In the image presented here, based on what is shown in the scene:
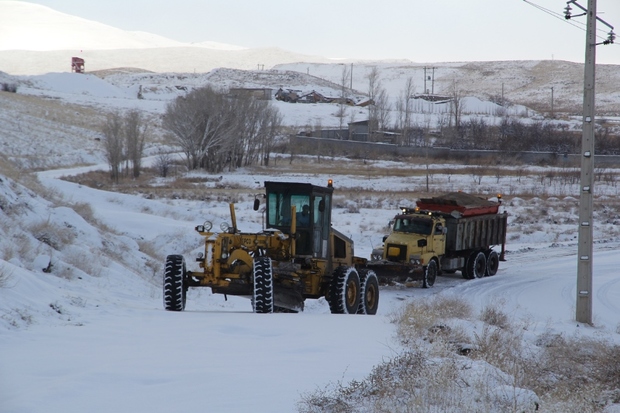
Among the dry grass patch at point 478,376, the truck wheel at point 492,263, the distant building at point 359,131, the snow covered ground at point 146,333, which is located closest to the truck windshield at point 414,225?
the snow covered ground at point 146,333

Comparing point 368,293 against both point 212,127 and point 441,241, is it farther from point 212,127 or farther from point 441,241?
point 212,127

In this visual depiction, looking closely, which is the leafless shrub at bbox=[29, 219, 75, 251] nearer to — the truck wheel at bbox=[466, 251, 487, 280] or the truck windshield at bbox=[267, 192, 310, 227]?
the truck windshield at bbox=[267, 192, 310, 227]

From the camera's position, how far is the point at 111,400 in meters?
6.50

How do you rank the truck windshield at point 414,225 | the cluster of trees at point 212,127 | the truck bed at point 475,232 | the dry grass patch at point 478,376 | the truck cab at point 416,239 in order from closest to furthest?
the dry grass patch at point 478,376
the truck cab at point 416,239
the truck windshield at point 414,225
the truck bed at point 475,232
the cluster of trees at point 212,127

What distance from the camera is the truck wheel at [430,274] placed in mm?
22016

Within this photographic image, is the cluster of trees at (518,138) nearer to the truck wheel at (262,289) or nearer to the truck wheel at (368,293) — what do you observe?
the truck wheel at (368,293)

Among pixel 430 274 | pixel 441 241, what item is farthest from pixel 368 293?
→ pixel 441 241

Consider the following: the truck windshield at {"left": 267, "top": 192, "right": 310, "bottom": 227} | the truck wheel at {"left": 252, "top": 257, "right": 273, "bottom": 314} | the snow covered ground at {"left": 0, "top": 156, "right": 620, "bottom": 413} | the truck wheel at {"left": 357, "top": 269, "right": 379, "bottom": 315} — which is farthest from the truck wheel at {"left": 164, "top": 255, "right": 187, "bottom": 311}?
the truck wheel at {"left": 357, "top": 269, "right": 379, "bottom": 315}

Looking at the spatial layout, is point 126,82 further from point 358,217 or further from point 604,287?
point 604,287

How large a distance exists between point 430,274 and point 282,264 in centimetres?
985

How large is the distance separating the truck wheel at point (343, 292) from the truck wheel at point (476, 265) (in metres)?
10.8

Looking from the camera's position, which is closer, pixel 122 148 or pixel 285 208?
pixel 285 208

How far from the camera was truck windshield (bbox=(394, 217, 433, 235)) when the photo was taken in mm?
22917

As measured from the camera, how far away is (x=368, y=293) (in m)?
15.3
